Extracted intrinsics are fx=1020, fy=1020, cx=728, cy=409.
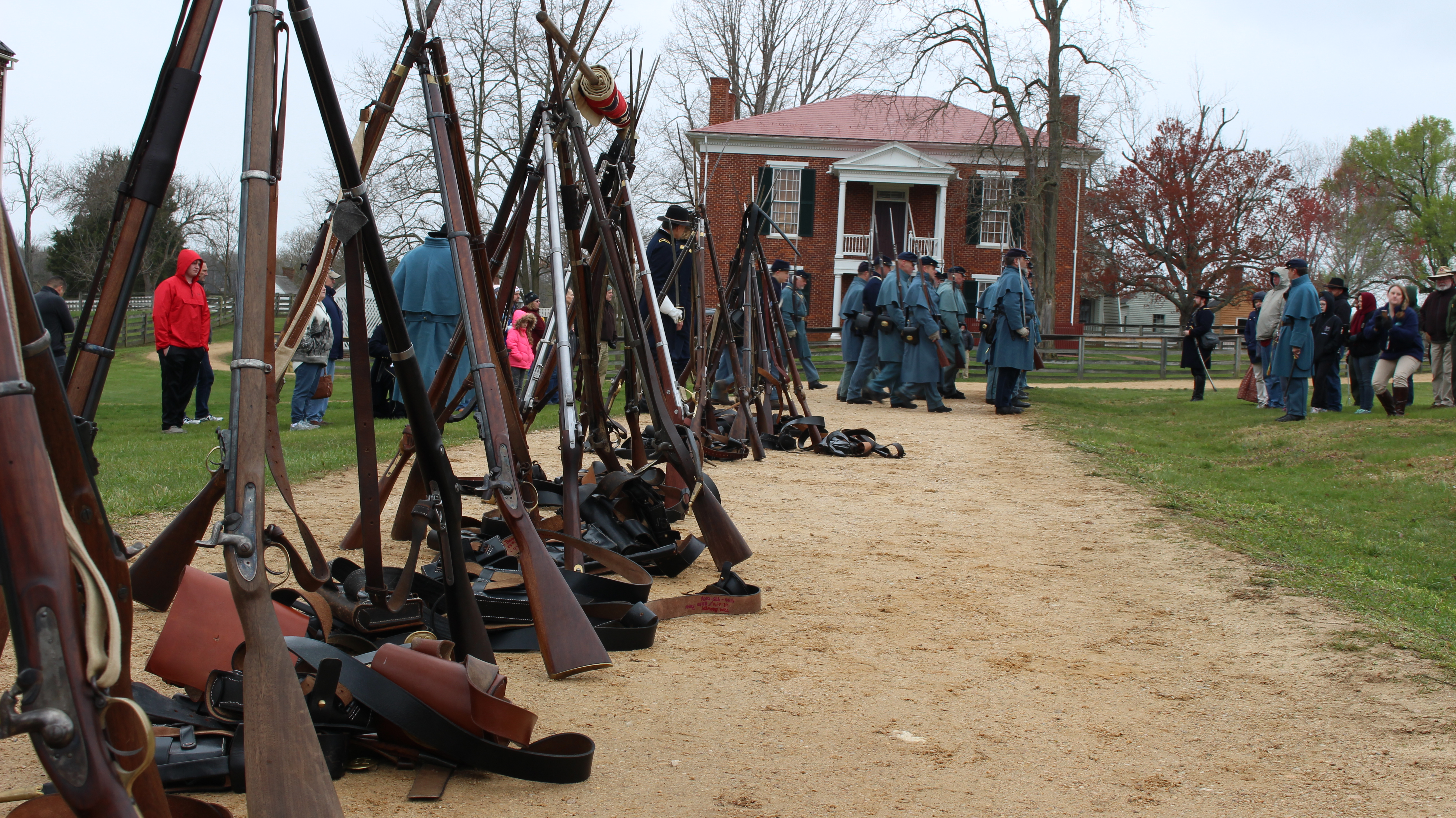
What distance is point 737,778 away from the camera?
7.78 ft

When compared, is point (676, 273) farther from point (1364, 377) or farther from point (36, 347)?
point (1364, 377)

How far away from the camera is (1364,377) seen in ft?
44.8

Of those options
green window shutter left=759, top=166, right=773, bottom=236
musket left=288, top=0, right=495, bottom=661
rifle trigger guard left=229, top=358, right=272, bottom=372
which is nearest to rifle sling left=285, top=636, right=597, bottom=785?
musket left=288, top=0, right=495, bottom=661

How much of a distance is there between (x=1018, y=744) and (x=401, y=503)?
2467 millimetres

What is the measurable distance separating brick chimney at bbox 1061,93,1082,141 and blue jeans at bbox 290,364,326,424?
2470 cm

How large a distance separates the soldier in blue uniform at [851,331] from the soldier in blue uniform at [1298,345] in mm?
5409

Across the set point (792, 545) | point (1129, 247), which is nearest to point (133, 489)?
point (792, 545)

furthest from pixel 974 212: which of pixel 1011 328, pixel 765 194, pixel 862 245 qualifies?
pixel 765 194

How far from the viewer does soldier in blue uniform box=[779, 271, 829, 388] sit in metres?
15.7

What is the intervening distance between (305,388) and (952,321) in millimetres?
8628

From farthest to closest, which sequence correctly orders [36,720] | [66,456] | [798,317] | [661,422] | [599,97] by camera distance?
[798,317], [661,422], [599,97], [66,456], [36,720]

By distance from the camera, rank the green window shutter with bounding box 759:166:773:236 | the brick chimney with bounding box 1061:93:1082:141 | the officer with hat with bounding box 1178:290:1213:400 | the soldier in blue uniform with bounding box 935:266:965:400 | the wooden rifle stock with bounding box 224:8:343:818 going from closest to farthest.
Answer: the wooden rifle stock with bounding box 224:8:343:818
the green window shutter with bounding box 759:166:773:236
the soldier in blue uniform with bounding box 935:266:965:400
the officer with hat with bounding box 1178:290:1213:400
the brick chimney with bounding box 1061:93:1082:141

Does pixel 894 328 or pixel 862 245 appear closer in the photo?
pixel 894 328

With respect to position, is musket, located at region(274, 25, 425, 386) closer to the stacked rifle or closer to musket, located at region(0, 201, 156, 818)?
the stacked rifle
